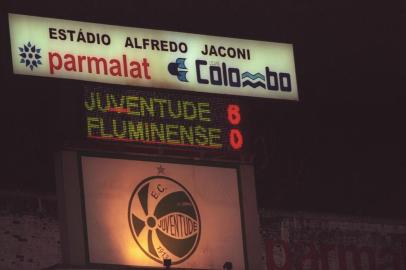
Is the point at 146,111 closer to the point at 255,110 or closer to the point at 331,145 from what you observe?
the point at 255,110

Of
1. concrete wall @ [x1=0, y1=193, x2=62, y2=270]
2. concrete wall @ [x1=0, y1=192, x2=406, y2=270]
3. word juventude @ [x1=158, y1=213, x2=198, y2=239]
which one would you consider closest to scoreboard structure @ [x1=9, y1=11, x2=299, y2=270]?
word juventude @ [x1=158, y1=213, x2=198, y2=239]

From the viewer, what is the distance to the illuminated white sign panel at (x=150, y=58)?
44.5 feet

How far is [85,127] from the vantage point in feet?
42.0

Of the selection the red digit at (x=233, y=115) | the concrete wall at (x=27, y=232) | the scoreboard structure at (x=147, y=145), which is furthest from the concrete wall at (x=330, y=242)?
the red digit at (x=233, y=115)

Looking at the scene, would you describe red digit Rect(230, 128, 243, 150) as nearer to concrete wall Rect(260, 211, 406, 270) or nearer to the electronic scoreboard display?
the electronic scoreboard display

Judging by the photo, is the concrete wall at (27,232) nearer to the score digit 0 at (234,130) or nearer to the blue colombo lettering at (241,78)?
the blue colombo lettering at (241,78)

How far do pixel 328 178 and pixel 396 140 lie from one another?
1560 millimetres

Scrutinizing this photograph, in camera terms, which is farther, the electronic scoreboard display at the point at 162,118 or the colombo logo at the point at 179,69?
the colombo logo at the point at 179,69

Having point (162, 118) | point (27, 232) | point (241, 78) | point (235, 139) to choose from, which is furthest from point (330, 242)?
point (162, 118)

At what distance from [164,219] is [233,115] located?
4.90 ft

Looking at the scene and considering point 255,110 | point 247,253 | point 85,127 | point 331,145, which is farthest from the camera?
point 331,145

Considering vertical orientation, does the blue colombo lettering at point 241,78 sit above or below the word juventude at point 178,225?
above

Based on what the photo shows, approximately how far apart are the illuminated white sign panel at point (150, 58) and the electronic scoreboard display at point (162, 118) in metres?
0.64

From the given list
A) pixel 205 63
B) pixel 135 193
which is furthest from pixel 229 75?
pixel 135 193
